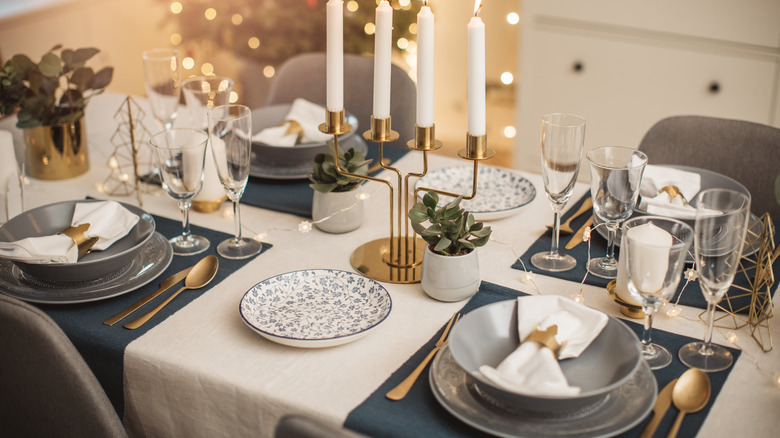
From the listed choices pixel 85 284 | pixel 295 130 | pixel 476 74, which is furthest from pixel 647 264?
pixel 295 130

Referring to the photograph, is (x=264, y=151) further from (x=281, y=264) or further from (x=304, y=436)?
(x=304, y=436)

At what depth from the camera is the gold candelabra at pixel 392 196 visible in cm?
113

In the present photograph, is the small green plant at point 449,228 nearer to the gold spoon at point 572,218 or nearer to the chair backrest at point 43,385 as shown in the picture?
the gold spoon at point 572,218

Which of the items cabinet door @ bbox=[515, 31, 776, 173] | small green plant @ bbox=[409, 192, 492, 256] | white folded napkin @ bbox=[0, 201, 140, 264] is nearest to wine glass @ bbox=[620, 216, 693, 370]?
small green plant @ bbox=[409, 192, 492, 256]

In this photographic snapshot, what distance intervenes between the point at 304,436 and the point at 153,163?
45.9 inches

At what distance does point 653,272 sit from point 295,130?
1004mm

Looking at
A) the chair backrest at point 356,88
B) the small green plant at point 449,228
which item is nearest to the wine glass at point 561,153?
the small green plant at point 449,228

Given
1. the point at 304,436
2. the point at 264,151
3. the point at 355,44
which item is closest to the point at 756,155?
the point at 264,151

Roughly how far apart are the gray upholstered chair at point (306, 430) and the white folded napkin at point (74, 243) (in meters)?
0.62

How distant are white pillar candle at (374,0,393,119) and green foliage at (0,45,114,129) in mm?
741

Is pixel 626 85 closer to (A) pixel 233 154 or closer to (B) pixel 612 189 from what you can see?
(B) pixel 612 189

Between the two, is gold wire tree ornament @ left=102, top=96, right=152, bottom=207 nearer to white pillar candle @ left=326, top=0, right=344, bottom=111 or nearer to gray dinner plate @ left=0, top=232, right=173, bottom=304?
gray dinner plate @ left=0, top=232, right=173, bottom=304

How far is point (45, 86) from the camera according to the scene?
1544 mm

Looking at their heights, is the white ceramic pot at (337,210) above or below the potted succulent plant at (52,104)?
below
